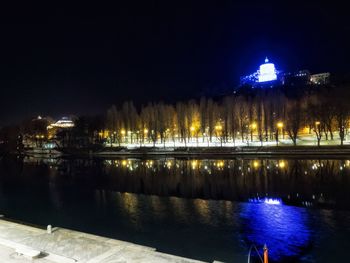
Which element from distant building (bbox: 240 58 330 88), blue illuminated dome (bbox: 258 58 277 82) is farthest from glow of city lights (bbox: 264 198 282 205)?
blue illuminated dome (bbox: 258 58 277 82)

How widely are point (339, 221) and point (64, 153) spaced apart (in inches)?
3061

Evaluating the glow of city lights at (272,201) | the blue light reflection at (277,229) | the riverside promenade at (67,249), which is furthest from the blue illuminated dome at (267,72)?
the riverside promenade at (67,249)

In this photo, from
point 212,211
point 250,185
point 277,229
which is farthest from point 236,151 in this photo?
point 277,229

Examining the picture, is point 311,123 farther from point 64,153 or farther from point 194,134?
point 64,153

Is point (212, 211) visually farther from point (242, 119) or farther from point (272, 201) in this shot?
point (242, 119)

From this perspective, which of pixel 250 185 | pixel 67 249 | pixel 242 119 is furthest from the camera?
pixel 242 119

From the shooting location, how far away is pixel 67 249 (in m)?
10.5

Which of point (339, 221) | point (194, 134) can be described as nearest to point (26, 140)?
point (194, 134)

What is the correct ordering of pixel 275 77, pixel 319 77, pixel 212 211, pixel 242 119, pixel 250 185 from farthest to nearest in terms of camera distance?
pixel 275 77, pixel 319 77, pixel 242 119, pixel 250 185, pixel 212 211

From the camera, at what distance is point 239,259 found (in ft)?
37.7

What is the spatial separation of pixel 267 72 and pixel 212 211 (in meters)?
136

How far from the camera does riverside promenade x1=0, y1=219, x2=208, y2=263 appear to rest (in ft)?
30.9

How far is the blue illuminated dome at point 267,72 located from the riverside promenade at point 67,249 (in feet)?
459

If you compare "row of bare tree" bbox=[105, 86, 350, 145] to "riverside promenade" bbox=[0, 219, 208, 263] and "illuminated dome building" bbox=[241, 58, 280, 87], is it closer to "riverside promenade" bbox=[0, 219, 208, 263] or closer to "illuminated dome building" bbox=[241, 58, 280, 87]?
"riverside promenade" bbox=[0, 219, 208, 263]
